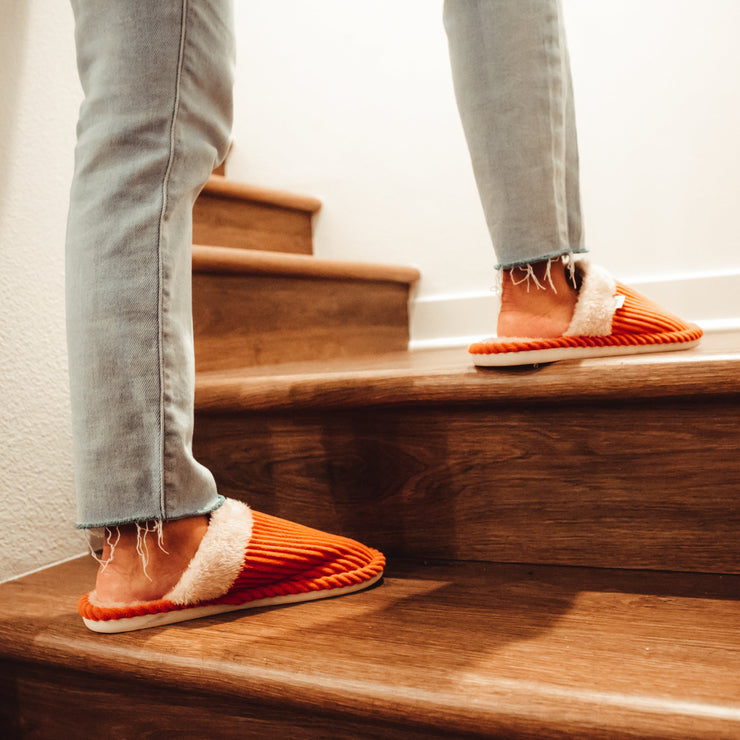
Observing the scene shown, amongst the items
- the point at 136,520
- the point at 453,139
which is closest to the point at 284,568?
the point at 136,520

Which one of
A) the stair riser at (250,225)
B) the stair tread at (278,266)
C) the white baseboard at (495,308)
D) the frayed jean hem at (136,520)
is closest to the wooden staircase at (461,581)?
the frayed jean hem at (136,520)

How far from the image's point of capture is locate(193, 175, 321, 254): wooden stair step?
134 cm

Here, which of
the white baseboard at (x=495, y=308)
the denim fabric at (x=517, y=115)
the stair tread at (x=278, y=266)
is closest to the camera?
the denim fabric at (x=517, y=115)

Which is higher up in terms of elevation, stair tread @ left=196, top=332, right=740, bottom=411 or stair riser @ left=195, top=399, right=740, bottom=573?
stair tread @ left=196, top=332, right=740, bottom=411

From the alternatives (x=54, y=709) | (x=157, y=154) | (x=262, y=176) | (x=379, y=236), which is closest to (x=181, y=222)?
(x=157, y=154)

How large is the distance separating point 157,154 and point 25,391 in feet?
1.45

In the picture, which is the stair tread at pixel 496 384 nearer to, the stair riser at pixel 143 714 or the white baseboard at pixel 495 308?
the stair riser at pixel 143 714

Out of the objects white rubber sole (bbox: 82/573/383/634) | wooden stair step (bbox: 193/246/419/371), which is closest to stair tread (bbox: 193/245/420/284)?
wooden stair step (bbox: 193/246/419/371)

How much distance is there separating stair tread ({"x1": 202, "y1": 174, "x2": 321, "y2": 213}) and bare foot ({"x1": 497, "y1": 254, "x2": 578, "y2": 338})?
2.37 feet

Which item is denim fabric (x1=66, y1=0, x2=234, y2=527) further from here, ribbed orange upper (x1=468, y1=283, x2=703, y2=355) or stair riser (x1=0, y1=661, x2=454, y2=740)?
ribbed orange upper (x1=468, y1=283, x2=703, y2=355)

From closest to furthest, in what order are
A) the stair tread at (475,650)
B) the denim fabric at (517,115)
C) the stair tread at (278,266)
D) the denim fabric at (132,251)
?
the stair tread at (475,650), the denim fabric at (132,251), the denim fabric at (517,115), the stair tread at (278,266)

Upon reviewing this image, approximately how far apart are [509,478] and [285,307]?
1.99 ft

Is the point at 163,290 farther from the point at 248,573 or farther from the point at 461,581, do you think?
the point at 461,581

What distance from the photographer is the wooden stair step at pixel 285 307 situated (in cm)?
104
